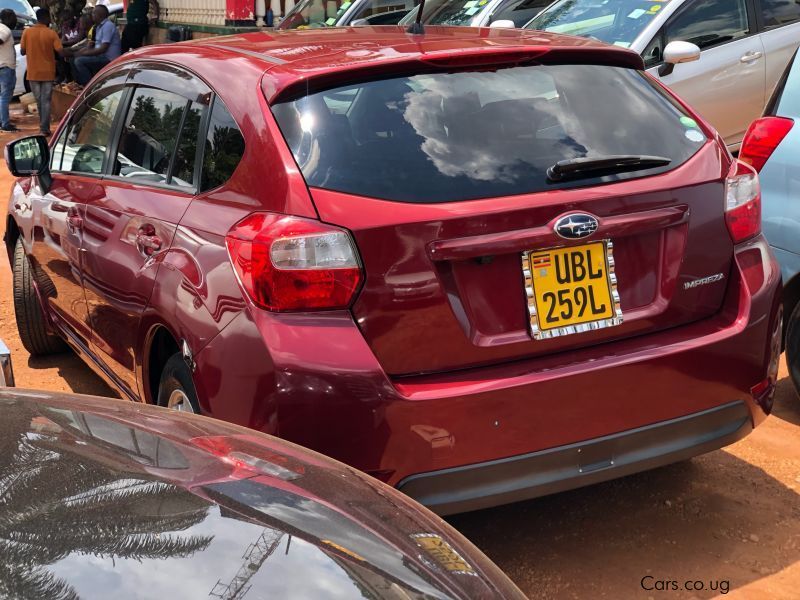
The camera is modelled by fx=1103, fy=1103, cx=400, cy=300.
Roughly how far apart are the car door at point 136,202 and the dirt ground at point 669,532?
1.36 meters

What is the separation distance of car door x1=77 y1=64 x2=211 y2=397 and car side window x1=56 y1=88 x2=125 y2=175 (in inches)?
5.3

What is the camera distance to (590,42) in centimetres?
368

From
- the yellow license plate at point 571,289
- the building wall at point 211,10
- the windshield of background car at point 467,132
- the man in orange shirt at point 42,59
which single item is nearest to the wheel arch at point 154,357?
the windshield of background car at point 467,132

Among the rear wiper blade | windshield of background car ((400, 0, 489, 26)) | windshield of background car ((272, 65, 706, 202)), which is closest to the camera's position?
windshield of background car ((272, 65, 706, 202))

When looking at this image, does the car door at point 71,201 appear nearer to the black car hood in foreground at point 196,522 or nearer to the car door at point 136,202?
the car door at point 136,202

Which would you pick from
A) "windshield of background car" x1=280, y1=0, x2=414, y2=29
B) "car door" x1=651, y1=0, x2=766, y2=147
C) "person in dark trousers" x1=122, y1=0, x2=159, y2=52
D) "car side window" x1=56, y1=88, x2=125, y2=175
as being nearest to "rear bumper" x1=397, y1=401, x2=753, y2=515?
"car side window" x1=56, y1=88, x2=125, y2=175

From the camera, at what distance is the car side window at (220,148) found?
3361 mm

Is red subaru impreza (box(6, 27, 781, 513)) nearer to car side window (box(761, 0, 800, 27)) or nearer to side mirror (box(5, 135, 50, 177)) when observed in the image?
side mirror (box(5, 135, 50, 177))

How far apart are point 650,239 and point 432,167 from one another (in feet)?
2.29

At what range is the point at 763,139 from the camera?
4859 millimetres

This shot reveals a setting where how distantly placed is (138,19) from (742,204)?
50.2ft

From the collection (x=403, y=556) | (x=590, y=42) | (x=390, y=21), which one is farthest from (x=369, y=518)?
(x=390, y=21)

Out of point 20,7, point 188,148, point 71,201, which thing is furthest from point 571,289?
point 20,7

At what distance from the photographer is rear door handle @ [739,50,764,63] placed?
26.9ft
